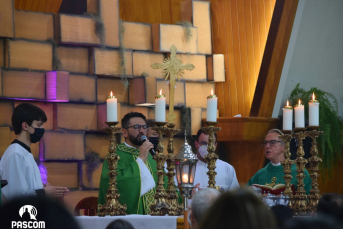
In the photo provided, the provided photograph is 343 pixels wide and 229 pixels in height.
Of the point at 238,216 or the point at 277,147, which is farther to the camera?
the point at 277,147

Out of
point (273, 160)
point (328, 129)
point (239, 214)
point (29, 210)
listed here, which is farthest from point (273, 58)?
point (29, 210)

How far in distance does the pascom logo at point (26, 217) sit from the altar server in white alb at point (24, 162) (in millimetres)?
2895

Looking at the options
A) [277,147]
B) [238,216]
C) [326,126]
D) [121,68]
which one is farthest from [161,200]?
[326,126]

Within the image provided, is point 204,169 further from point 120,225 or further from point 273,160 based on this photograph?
point 120,225

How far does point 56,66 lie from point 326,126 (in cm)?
319

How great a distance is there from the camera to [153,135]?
5.92m

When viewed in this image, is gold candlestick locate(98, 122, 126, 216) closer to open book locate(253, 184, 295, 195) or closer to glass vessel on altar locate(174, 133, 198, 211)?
glass vessel on altar locate(174, 133, 198, 211)

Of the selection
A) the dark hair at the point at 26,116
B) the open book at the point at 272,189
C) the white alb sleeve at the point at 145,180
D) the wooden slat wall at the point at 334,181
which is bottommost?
the wooden slat wall at the point at 334,181

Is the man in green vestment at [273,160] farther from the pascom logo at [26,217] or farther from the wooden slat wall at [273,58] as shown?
the pascom logo at [26,217]

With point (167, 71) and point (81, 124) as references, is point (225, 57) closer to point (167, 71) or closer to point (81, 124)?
point (81, 124)

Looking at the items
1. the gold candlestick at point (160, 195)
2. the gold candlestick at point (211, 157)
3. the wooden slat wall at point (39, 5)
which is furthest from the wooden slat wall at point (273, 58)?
the gold candlestick at point (160, 195)

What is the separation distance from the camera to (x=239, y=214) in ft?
4.50

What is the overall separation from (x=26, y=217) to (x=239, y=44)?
5.84m

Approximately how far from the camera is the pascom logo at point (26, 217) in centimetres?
133
